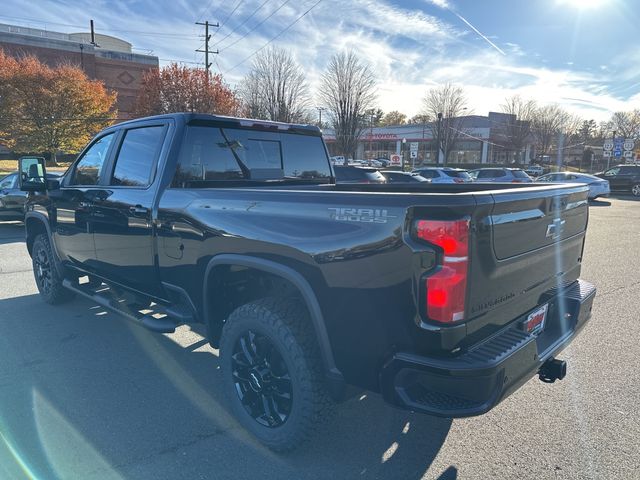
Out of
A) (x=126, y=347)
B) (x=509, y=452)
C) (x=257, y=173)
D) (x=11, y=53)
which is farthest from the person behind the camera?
(x=11, y=53)

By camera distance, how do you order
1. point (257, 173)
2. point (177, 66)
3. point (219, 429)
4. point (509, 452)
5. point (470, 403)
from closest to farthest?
point (470, 403) < point (509, 452) < point (219, 429) < point (257, 173) < point (177, 66)

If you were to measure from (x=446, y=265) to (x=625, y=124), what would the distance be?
306 feet

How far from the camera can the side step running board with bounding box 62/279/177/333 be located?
3398 millimetres

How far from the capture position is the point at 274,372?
8.84 ft

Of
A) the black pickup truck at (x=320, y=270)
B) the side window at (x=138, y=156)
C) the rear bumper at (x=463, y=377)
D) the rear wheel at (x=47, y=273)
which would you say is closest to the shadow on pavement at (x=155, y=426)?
the black pickup truck at (x=320, y=270)

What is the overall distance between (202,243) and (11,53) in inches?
2145

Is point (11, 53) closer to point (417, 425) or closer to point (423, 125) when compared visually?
point (423, 125)

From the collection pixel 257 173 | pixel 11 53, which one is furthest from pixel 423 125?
pixel 257 173

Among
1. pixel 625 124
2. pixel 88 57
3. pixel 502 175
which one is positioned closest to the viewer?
pixel 502 175

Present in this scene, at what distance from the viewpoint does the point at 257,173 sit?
12.8ft

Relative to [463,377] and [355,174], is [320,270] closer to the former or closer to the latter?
[463,377]

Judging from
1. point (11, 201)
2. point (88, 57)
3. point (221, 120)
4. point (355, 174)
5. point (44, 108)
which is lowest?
point (11, 201)

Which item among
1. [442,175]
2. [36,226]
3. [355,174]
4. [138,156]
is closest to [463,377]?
[138,156]

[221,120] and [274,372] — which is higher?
[221,120]
